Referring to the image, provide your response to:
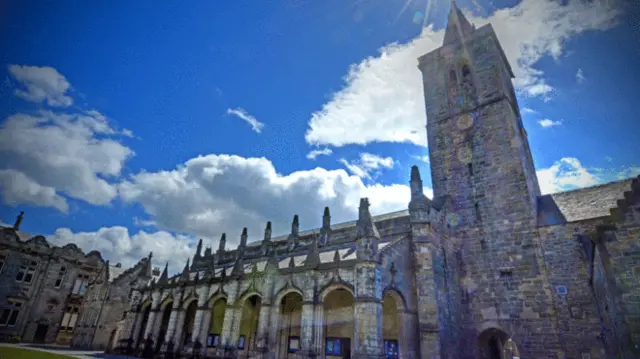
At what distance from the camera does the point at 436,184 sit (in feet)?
80.8

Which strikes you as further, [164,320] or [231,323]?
[164,320]

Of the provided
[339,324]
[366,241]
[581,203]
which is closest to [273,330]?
[339,324]

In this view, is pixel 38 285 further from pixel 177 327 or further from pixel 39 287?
pixel 177 327

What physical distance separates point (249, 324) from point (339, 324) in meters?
8.12

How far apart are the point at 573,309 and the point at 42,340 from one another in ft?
168

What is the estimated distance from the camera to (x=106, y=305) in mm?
38188

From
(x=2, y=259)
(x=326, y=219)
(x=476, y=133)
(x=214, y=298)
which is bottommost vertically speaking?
(x=214, y=298)

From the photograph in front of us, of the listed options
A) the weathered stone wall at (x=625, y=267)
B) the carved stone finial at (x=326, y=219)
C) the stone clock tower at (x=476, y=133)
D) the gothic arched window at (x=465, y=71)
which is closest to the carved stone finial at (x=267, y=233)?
the carved stone finial at (x=326, y=219)

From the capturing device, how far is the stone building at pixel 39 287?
3625 cm

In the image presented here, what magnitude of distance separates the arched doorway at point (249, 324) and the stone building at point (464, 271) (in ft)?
0.28

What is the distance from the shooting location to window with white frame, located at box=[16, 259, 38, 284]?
3775cm

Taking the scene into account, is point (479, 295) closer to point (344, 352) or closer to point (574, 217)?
point (574, 217)

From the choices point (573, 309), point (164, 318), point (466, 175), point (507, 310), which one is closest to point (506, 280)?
point (507, 310)

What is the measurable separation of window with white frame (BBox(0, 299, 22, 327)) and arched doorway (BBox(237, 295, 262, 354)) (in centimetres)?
2935
